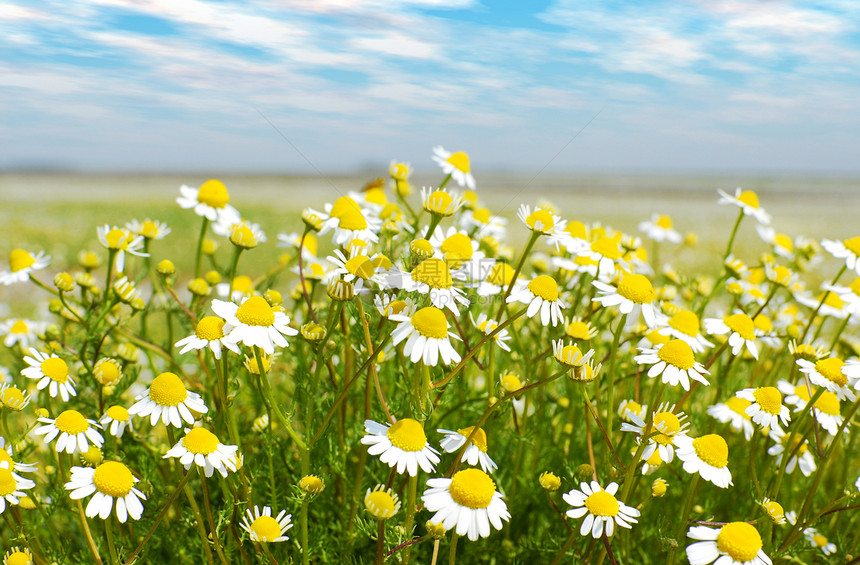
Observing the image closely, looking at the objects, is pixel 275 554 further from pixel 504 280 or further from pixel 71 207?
pixel 71 207

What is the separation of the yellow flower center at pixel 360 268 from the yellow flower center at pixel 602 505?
2.82ft

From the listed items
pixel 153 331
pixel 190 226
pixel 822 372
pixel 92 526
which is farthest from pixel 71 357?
pixel 190 226

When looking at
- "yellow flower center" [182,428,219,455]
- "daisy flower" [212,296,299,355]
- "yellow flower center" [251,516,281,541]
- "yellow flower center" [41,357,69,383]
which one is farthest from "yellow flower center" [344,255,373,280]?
"yellow flower center" [41,357,69,383]

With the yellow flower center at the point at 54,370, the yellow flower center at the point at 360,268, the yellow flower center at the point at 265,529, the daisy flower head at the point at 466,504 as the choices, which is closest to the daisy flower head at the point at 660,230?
the yellow flower center at the point at 360,268

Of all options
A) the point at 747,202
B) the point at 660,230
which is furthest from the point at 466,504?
the point at 660,230

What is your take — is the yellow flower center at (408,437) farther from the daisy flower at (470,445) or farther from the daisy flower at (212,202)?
the daisy flower at (212,202)

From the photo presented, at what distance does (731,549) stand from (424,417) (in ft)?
2.83

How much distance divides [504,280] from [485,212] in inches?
30.1

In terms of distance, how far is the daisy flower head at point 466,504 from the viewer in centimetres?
154

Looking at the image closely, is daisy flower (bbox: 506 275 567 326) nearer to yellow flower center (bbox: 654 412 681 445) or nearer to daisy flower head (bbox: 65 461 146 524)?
yellow flower center (bbox: 654 412 681 445)

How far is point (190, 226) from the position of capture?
49.8 ft

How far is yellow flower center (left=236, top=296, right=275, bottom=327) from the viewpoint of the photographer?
5.60 ft

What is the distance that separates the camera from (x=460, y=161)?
2.88 meters

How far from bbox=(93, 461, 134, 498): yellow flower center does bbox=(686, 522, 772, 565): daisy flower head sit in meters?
1.49
